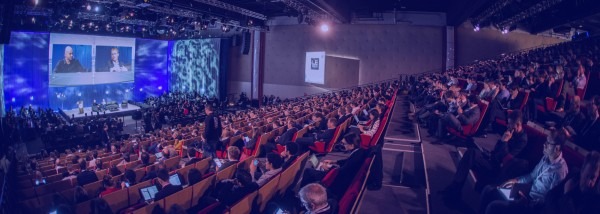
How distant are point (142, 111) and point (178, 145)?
41.9ft

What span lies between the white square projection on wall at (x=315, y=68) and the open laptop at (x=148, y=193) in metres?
16.4

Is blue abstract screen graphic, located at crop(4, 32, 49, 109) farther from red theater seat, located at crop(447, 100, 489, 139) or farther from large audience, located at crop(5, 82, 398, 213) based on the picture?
red theater seat, located at crop(447, 100, 489, 139)

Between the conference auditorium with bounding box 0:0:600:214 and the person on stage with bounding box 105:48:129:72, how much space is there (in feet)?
0.22

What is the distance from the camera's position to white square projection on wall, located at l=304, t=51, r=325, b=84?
20.8 metres

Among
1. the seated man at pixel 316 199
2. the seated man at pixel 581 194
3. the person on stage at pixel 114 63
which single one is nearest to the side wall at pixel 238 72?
the person on stage at pixel 114 63

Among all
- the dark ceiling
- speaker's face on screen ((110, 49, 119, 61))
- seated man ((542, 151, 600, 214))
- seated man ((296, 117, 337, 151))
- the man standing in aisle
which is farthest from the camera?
speaker's face on screen ((110, 49, 119, 61))

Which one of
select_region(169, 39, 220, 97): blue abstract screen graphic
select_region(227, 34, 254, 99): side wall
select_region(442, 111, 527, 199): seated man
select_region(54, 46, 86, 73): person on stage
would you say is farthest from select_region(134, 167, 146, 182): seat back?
select_region(54, 46, 86, 73): person on stage

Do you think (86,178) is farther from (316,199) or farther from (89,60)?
(89,60)

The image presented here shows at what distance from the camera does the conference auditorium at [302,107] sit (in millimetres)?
4258

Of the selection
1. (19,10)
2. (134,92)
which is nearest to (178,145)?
(19,10)

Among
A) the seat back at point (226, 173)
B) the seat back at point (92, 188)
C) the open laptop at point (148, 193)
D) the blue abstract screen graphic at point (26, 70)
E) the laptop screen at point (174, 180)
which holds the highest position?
the blue abstract screen graphic at point (26, 70)

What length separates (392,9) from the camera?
1900 centimetres

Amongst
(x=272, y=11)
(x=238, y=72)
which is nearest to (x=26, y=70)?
(x=238, y=72)

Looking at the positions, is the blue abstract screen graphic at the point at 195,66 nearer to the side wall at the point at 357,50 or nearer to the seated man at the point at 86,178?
the side wall at the point at 357,50
